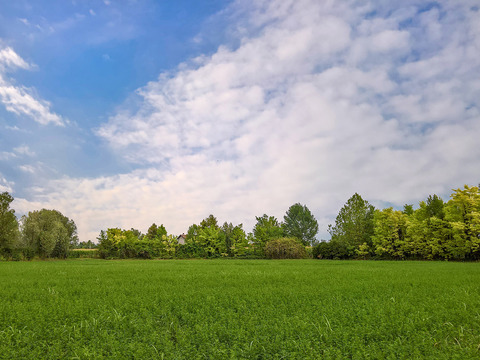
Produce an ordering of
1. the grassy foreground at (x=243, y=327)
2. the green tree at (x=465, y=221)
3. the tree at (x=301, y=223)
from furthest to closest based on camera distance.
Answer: the tree at (x=301, y=223) < the green tree at (x=465, y=221) < the grassy foreground at (x=243, y=327)

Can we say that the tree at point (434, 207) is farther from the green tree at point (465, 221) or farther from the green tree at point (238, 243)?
the green tree at point (238, 243)

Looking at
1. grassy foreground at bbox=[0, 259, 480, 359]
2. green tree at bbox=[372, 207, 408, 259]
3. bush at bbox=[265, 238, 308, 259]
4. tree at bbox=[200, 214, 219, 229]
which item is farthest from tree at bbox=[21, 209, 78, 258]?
green tree at bbox=[372, 207, 408, 259]

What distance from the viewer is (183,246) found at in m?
54.4

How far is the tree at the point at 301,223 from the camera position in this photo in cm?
8175

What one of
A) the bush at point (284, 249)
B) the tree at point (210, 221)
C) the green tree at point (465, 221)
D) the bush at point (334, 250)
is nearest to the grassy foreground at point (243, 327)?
the green tree at point (465, 221)

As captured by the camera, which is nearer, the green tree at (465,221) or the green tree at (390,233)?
the green tree at (465,221)

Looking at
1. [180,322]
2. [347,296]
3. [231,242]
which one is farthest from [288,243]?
[180,322]

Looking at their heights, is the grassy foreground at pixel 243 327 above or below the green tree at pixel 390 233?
below

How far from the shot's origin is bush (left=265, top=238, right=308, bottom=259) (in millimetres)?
47906

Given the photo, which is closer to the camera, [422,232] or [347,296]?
[347,296]

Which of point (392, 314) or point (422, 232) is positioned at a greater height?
point (422, 232)

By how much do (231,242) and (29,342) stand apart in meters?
51.8

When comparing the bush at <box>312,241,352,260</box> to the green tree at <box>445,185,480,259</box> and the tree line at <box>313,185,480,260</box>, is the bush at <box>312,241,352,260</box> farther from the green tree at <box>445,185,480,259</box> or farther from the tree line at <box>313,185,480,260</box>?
the green tree at <box>445,185,480,259</box>

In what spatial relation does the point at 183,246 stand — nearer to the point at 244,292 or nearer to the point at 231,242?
the point at 231,242
